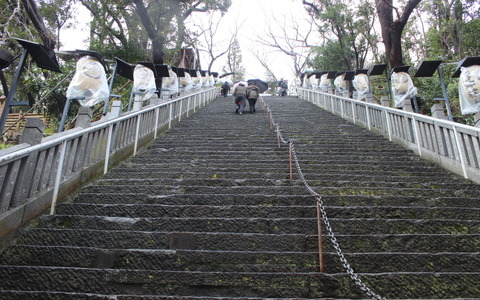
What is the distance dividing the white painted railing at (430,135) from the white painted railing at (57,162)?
5.89 m

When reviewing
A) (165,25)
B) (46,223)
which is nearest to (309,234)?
(46,223)

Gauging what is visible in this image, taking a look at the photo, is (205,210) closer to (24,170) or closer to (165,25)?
(24,170)

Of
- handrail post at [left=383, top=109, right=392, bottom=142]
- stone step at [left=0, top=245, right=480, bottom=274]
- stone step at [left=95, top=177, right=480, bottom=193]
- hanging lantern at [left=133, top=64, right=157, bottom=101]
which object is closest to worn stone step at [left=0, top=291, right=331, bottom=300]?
stone step at [left=0, top=245, right=480, bottom=274]

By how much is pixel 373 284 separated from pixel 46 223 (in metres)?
3.30

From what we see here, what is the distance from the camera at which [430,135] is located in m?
6.16

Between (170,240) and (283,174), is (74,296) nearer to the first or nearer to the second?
(170,240)

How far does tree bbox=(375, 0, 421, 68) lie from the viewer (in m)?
11.1

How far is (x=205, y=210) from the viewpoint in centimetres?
371

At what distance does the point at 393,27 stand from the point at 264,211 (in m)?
10.9

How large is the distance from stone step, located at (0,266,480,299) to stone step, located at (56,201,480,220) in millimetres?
1150

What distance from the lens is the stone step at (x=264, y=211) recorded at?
368cm

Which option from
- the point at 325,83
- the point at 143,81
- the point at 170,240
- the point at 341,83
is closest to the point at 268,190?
the point at 170,240

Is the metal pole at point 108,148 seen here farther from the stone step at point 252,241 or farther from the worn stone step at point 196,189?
the stone step at point 252,241

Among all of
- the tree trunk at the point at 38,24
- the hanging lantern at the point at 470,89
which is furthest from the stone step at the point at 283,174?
the tree trunk at the point at 38,24
